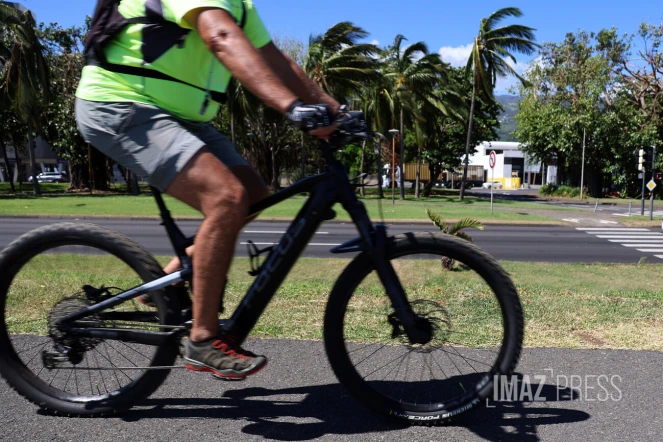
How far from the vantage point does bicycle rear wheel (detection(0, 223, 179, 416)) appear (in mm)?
2594

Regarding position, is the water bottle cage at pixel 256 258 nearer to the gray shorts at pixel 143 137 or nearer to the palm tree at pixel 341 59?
the gray shorts at pixel 143 137

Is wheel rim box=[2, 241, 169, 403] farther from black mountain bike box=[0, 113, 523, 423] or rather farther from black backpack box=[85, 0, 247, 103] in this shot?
black backpack box=[85, 0, 247, 103]

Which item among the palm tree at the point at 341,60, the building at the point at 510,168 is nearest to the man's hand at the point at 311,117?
the palm tree at the point at 341,60

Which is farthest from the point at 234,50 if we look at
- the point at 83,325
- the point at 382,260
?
the point at 83,325

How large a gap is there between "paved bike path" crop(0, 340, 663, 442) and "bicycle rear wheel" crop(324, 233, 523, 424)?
119 mm

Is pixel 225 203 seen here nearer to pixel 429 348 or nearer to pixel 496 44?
pixel 429 348

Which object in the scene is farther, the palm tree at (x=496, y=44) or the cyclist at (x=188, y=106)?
the palm tree at (x=496, y=44)

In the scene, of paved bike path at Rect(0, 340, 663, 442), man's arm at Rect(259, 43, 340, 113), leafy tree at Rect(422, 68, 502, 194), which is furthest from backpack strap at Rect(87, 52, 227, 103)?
leafy tree at Rect(422, 68, 502, 194)

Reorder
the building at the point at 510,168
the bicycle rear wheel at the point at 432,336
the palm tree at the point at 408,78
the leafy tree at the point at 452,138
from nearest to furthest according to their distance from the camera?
the bicycle rear wheel at the point at 432,336
the palm tree at the point at 408,78
the leafy tree at the point at 452,138
the building at the point at 510,168

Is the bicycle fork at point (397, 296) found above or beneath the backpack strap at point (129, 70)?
beneath

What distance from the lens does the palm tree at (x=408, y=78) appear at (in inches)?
1435

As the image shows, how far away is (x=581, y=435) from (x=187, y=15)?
219 cm

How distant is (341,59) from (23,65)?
1596cm

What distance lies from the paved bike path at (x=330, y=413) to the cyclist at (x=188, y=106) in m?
0.29
